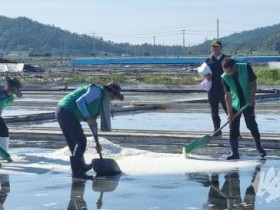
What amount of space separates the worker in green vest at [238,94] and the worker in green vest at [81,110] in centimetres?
234

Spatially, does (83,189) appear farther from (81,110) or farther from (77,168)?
(81,110)

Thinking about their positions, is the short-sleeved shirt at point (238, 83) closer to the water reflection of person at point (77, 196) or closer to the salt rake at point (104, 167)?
the salt rake at point (104, 167)

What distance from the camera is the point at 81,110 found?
11.0m

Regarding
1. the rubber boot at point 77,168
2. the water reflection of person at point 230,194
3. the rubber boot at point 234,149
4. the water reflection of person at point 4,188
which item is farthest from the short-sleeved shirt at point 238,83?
the water reflection of person at point 4,188

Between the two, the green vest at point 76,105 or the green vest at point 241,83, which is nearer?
the green vest at point 76,105

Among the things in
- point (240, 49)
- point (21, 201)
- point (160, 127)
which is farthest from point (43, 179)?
point (240, 49)

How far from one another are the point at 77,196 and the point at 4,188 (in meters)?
1.21

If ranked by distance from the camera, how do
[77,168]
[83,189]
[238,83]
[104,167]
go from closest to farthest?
[83,189], [77,168], [104,167], [238,83]

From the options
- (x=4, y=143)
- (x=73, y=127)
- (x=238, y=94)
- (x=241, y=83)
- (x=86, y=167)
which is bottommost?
(x=86, y=167)

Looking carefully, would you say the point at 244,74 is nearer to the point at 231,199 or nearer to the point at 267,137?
the point at 267,137

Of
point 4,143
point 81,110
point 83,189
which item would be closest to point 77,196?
point 83,189

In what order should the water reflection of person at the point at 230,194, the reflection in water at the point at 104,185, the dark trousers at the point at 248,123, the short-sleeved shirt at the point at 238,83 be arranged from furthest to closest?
1. the dark trousers at the point at 248,123
2. the short-sleeved shirt at the point at 238,83
3. the reflection in water at the point at 104,185
4. the water reflection of person at the point at 230,194

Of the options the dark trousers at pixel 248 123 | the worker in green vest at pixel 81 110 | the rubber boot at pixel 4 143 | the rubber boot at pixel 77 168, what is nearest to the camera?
the worker in green vest at pixel 81 110

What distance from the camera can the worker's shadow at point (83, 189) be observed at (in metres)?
9.17
